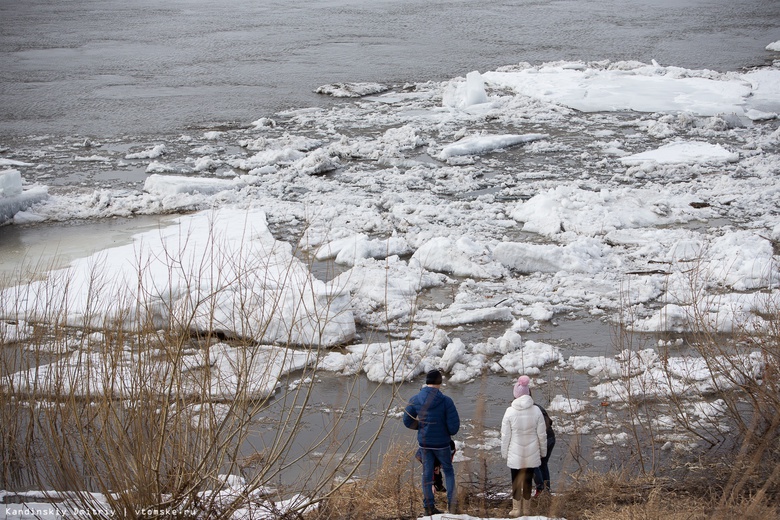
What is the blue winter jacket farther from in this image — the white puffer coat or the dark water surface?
the dark water surface

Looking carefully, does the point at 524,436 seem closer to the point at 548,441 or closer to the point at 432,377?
the point at 548,441

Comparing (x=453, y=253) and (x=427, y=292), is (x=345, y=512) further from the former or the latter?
(x=453, y=253)

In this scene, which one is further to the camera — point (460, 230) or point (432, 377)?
point (460, 230)

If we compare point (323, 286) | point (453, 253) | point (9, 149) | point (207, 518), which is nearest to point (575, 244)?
point (453, 253)

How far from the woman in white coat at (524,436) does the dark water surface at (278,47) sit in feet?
58.6

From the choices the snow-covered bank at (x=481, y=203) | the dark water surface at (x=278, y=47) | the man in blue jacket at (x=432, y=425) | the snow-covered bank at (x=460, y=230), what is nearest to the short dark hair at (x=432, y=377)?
the man in blue jacket at (x=432, y=425)

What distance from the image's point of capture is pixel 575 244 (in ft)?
39.1

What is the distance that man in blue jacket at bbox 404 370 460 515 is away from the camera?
5.84 meters

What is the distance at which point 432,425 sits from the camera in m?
5.89

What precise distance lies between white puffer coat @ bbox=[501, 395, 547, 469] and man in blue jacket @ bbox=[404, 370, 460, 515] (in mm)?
422

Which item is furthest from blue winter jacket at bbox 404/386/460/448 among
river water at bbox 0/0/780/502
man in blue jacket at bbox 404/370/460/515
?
river water at bbox 0/0/780/502

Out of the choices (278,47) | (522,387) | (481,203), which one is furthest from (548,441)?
(278,47)

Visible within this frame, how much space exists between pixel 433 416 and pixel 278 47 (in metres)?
30.8

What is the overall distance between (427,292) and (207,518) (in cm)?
620
